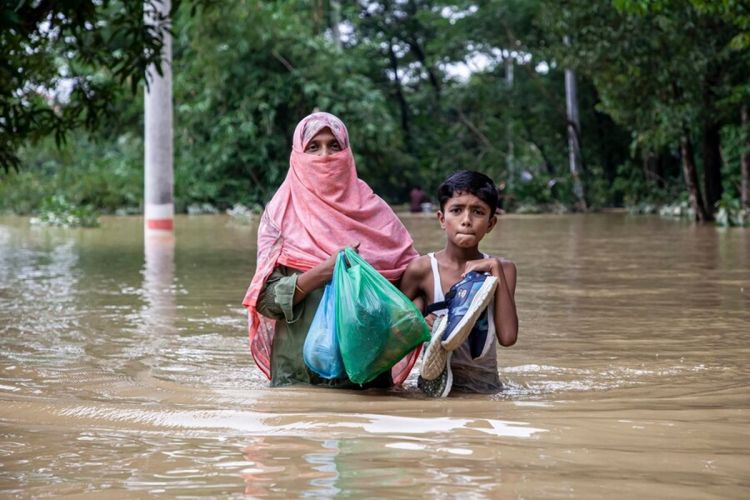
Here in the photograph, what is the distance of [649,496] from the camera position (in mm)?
3166

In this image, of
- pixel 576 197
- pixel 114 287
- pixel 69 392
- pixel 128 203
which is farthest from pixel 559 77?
pixel 69 392

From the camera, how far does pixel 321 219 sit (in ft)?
16.2

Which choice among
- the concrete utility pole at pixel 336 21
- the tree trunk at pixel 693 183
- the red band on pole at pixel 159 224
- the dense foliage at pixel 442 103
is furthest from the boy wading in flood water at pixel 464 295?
the concrete utility pole at pixel 336 21

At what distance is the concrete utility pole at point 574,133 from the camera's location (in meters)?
36.7

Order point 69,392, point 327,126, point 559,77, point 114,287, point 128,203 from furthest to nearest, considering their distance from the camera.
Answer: point 559,77 → point 128,203 → point 114,287 → point 69,392 → point 327,126

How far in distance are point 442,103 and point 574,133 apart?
807cm

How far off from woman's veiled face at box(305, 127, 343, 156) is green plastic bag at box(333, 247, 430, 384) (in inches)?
19.4

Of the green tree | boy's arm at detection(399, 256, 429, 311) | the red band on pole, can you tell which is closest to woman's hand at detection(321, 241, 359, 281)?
A: boy's arm at detection(399, 256, 429, 311)

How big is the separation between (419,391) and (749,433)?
4.73 feet

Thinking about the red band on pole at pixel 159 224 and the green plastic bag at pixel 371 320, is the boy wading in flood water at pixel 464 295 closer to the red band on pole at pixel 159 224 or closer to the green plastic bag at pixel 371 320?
the green plastic bag at pixel 371 320

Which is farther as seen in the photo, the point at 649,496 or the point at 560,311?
the point at 560,311

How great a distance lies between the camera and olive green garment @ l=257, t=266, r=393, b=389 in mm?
4840

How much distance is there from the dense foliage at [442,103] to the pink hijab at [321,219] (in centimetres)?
1832

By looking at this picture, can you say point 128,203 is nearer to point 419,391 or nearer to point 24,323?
point 24,323
